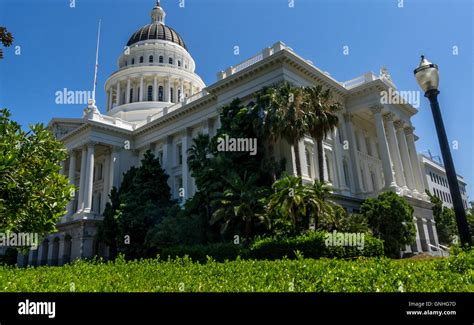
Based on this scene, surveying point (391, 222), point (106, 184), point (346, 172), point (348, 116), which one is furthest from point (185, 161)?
point (391, 222)

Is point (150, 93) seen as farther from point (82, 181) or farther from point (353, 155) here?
point (353, 155)

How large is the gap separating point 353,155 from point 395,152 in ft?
14.4

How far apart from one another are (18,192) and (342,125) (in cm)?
3017

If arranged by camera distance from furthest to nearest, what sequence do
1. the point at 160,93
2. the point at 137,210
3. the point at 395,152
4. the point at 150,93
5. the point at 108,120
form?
the point at 160,93 < the point at 150,93 < the point at 108,120 < the point at 395,152 < the point at 137,210

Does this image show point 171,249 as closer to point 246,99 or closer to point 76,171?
point 246,99

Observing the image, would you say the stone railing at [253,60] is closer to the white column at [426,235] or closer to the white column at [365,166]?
the white column at [365,166]

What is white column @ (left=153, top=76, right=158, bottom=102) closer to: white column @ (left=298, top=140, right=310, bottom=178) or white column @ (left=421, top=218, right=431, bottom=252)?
white column @ (left=298, top=140, right=310, bottom=178)

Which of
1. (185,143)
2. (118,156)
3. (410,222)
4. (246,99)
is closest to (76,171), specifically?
(118,156)

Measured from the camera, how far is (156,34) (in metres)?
64.2

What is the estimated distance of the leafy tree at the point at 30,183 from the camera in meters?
11.5

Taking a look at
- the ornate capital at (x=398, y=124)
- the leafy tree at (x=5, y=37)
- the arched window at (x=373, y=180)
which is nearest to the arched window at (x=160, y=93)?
the arched window at (x=373, y=180)

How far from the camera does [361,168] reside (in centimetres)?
3594

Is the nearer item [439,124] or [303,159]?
[439,124]

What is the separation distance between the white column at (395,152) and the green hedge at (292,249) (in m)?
15.5
